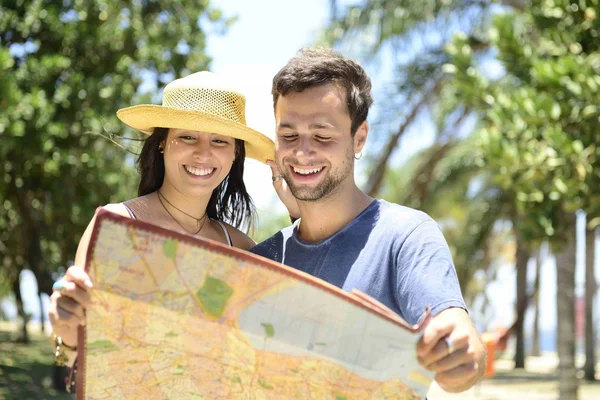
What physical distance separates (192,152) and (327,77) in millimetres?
671

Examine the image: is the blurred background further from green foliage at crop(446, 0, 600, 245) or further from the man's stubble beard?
the man's stubble beard

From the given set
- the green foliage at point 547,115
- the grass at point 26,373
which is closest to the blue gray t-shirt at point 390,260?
the green foliage at point 547,115

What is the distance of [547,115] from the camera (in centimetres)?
695

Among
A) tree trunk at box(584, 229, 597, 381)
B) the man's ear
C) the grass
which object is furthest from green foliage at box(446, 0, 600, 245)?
tree trunk at box(584, 229, 597, 381)

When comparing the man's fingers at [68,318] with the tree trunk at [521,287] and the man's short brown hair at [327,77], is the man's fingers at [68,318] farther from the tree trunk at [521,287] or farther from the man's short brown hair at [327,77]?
the tree trunk at [521,287]

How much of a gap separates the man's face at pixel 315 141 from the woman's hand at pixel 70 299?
710mm

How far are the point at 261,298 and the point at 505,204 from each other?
1495 centimetres

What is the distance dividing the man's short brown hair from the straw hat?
41 centimetres

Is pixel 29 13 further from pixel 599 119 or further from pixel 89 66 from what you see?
pixel 599 119

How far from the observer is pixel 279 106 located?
2.41 metres

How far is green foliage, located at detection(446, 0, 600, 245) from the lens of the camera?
6840 millimetres

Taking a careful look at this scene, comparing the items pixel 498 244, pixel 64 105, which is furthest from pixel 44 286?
pixel 498 244

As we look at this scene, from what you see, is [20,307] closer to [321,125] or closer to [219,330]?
[321,125]

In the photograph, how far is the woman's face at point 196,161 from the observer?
2.83m
